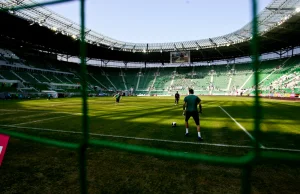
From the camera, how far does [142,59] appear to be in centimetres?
6450

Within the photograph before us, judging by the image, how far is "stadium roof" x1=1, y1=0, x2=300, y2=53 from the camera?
94.3 ft

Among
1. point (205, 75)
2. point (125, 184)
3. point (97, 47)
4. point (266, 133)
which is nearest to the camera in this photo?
point (125, 184)

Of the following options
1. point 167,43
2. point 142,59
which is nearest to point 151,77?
point 142,59

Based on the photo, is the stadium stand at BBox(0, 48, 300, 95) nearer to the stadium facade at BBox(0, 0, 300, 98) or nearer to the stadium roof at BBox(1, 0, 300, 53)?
the stadium facade at BBox(0, 0, 300, 98)

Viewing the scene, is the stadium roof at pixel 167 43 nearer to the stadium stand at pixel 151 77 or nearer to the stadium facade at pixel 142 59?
the stadium facade at pixel 142 59

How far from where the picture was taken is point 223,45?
4897cm

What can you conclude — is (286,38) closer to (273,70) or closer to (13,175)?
(273,70)

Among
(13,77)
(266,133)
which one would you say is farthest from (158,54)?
(266,133)

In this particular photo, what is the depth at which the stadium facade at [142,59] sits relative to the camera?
108 ft

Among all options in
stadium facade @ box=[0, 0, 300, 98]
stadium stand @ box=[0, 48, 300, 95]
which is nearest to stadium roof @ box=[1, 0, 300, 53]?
stadium facade @ box=[0, 0, 300, 98]

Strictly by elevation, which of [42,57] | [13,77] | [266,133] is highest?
[42,57]

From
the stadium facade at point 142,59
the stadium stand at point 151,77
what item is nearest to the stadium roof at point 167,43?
the stadium facade at point 142,59

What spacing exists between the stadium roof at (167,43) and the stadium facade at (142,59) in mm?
127

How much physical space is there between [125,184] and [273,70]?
53.3 metres
